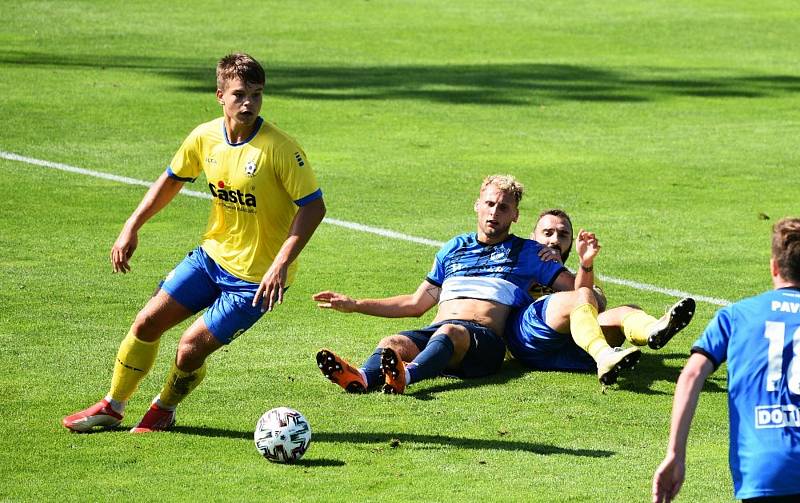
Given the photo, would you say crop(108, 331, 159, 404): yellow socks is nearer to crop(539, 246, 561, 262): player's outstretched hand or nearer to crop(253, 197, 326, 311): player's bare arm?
crop(253, 197, 326, 311): player's bare arm

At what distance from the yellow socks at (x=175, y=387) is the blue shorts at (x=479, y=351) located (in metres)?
1.86

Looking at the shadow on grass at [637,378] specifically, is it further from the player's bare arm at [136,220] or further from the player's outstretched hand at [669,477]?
the player's outstretched hand at [669,477]

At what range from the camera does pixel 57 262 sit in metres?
12.8

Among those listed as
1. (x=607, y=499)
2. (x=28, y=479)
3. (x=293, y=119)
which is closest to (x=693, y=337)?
(x=607, y=499)

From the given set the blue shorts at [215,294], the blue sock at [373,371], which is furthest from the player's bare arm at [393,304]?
the blue shorts at [215,294]

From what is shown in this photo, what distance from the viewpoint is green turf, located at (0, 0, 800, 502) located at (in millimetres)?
7867

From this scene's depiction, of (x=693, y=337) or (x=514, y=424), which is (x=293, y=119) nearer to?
(x=693, y=337)

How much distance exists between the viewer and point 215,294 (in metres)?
8.50

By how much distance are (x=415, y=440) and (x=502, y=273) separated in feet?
6.75

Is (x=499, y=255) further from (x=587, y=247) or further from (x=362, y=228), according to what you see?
(x=362, y=228)

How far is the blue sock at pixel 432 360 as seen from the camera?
923 centimetres

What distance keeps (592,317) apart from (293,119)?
11.2m

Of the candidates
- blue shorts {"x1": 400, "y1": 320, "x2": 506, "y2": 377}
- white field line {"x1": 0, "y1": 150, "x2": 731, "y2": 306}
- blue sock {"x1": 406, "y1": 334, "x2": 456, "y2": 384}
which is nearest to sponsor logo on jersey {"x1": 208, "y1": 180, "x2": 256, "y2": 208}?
blue sock {"x1": 406, "y1": 334, "x2": 456, "y2": 384}

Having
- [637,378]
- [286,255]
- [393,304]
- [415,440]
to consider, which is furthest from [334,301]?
[637,378]
